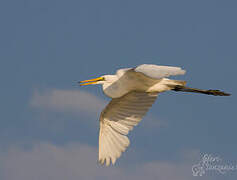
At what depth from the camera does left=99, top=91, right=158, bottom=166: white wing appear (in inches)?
409

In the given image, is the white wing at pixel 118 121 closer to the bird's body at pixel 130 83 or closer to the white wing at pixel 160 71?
the bird's body at pixel 130 83

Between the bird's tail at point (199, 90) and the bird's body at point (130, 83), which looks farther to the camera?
the bird's tail at point (199, 90)

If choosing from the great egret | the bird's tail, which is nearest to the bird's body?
the great egret

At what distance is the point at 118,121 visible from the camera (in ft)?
34.6

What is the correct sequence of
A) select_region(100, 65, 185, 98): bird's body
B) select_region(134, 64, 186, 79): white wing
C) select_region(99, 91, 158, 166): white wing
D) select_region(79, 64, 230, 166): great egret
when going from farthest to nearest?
select_region(99, 91, 158, 166): white wing → select_region(79, 64, 230, 166): great egret → select_region(100, 65, 185, 98): bird's body → select_region(134, 64, 186, 79): white wing

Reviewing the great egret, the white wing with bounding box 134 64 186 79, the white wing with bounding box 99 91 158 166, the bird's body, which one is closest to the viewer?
the white wing with bounding box 134 64 186 79

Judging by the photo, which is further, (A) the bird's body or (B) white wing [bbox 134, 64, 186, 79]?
(A) the bird's body

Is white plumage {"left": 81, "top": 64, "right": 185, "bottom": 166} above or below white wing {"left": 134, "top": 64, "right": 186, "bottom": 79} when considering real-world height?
below

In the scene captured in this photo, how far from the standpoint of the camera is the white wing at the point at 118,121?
34.1 feet

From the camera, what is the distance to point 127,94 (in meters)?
10.3

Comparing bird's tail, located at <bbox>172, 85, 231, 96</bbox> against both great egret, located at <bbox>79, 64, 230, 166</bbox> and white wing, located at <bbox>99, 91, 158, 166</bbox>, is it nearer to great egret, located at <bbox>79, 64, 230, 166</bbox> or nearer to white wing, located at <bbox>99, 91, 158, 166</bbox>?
great egret, located at <bbox>79, 64, 230, 166</bbox>

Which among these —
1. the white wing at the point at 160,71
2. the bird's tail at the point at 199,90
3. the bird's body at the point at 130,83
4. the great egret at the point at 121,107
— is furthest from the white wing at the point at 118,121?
the white wing at the point at 160,71

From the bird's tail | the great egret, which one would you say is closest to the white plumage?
the great egret

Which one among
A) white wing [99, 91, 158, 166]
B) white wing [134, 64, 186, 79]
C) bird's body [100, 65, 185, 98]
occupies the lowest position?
white wing [99, 91, 158, 166]
